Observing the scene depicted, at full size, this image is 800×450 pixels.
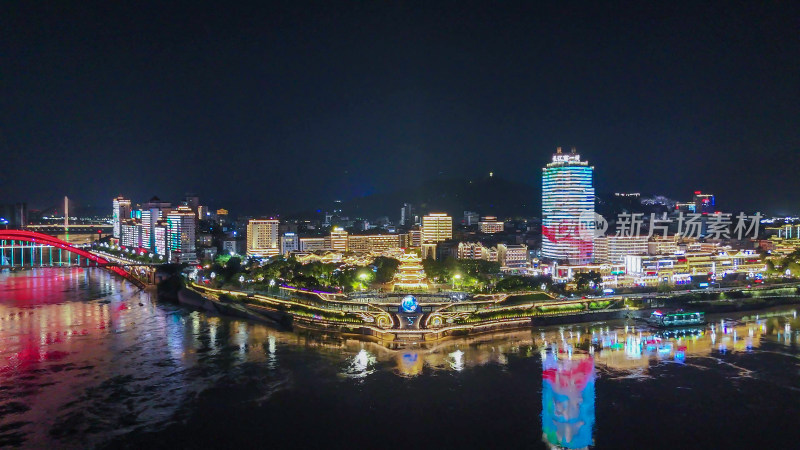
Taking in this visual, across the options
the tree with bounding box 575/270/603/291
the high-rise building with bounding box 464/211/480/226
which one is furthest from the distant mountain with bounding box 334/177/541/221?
the tree with bounding box 575/270/603/291

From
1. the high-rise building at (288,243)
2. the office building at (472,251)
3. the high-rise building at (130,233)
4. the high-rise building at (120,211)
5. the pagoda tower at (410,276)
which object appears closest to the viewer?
the pagoda tower at (410,276)

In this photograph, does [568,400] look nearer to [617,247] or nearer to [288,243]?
[617,247]

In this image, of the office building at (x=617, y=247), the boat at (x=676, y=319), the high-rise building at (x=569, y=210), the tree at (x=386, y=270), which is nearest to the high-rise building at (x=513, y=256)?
the high-rise building at (x=569, y=210)

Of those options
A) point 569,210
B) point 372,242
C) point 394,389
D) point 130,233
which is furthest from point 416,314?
point 130,233

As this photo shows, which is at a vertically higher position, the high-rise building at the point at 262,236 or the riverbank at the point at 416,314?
the high-rise building at the point at 262,236

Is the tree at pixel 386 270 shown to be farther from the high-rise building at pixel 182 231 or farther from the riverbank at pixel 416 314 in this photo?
the high-rise building at pixel 182 231

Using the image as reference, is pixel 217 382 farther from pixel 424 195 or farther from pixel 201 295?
pixel 424 195

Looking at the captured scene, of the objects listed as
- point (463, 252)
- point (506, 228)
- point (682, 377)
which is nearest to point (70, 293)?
point (463, 252)
